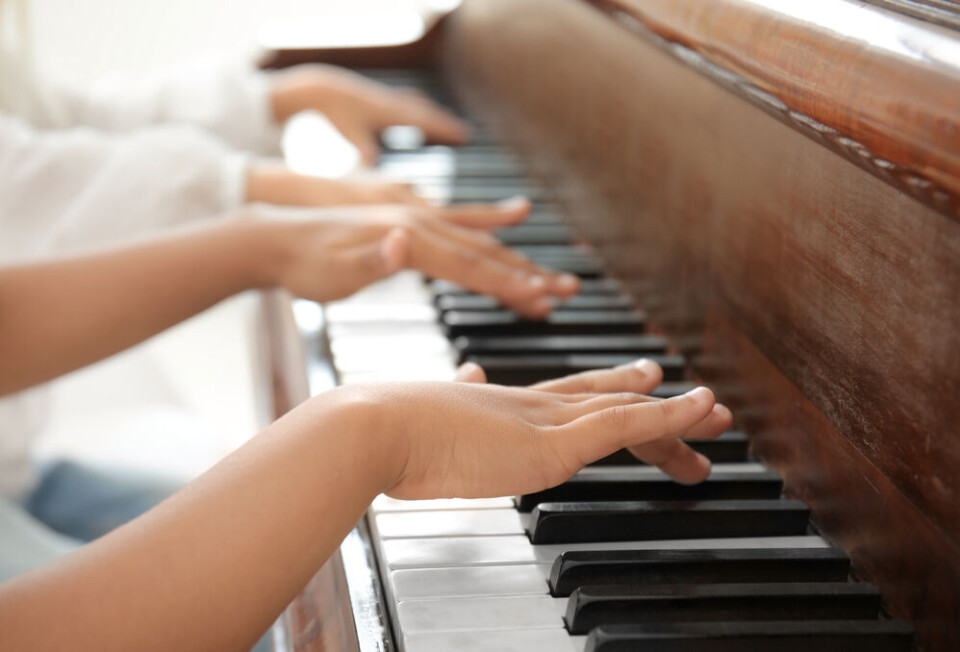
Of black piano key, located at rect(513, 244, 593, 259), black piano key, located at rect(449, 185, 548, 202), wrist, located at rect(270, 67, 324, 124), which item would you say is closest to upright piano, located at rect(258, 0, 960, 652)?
black piano key, located at rect(513, 244, 593, 259)

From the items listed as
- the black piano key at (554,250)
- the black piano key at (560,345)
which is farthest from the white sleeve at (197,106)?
the black piano key at (560,345)

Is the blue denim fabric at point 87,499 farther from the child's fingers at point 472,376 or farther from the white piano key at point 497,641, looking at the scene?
the white piano key at point 497,641

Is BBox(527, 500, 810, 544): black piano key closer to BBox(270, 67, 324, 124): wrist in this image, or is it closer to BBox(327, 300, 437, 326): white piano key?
BBox(327, 300, 437, 326): white piano key

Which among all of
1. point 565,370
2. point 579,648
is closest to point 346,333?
point 565,370

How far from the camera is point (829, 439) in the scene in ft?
2.53

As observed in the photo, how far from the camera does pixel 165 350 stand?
9.62 ft

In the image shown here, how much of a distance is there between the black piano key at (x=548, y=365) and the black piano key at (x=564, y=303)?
13 centimetres

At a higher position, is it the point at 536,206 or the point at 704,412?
the point at 704,412

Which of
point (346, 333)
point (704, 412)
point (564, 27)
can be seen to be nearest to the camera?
point (704, 412)

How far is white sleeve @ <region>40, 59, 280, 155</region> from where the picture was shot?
1995 millimetres

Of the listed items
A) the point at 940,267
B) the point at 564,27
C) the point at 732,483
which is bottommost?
the point at 732,483

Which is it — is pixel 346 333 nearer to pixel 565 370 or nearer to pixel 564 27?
pixel 565 370

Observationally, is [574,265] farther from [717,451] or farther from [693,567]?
[693,567]

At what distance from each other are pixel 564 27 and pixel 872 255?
891 mm
